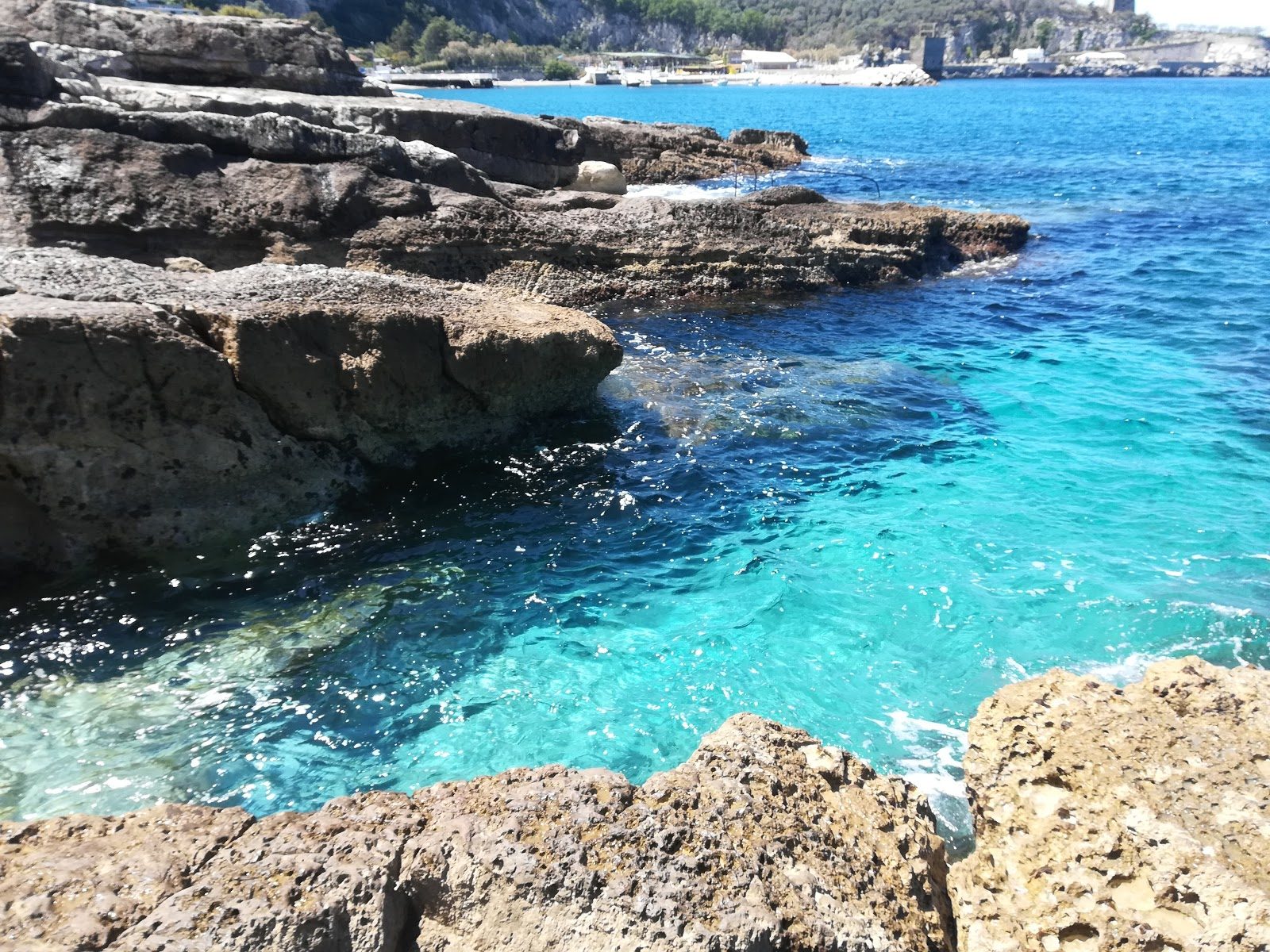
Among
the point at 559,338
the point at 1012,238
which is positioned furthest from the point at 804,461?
the point at 1012,238

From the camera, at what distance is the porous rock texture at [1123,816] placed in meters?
3.34

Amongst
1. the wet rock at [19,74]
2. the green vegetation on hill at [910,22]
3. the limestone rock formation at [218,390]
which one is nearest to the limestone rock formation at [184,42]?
the wet rock at [19,74]

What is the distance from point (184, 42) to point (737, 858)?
19441 mm

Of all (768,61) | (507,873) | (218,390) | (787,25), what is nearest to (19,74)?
(218,390)

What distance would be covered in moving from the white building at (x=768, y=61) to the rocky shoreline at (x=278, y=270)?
14742 cm

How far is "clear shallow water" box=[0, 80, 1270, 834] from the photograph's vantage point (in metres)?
5.61

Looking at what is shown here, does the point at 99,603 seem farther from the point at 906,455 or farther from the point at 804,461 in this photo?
the point at 906,455

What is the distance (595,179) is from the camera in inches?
893

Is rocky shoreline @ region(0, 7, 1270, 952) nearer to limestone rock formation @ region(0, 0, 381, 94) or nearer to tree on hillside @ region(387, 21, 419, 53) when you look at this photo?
limestone rock formation @ region(0, 0, 381, 94)

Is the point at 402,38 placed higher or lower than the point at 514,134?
higher

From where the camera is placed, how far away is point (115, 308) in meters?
6.84

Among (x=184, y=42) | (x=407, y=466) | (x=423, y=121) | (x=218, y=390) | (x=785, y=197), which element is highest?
(x=184, y=42)

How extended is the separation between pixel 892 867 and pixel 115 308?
6.98 metres

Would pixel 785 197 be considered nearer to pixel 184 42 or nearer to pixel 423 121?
pixel 423 121
